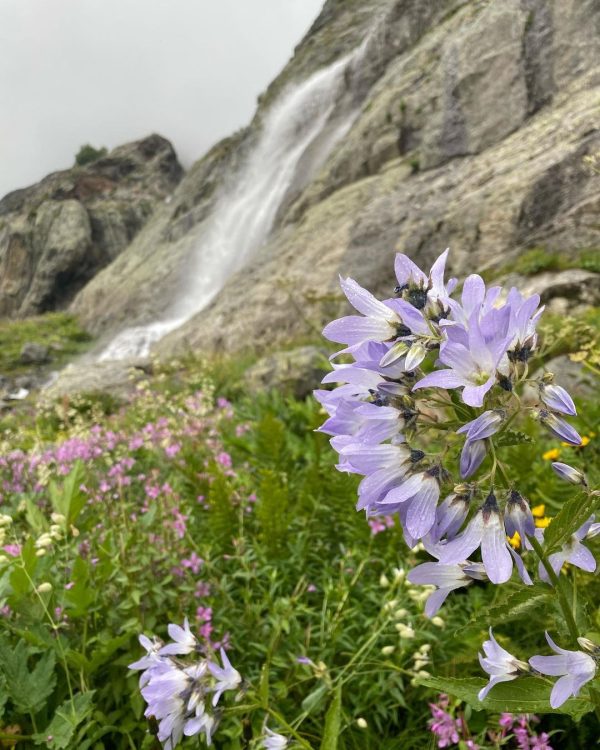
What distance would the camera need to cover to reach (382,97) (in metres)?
16.0

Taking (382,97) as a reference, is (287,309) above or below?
below

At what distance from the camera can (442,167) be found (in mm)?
12633

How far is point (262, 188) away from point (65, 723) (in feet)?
69.9

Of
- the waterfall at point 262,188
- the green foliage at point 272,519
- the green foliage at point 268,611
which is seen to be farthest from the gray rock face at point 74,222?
the green foliage at point 272,519

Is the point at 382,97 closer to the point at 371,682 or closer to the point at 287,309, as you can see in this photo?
the point at 287,309

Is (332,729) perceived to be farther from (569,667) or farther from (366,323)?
(366,323)

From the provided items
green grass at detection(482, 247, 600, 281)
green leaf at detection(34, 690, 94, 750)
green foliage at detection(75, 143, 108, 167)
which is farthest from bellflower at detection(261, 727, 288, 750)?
green foliage at detection(75, 143, 108, 167)

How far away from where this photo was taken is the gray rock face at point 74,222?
41406mm

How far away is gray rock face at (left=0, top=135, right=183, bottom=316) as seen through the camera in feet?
136

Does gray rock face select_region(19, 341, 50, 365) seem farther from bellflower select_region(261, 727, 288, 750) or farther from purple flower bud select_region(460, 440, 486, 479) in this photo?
purple flower bud select_region(460, 440, 486, 479)

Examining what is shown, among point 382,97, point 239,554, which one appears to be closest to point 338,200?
point 382,97

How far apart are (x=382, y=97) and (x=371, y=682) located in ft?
56.1

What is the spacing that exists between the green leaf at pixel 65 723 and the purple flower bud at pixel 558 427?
1.31 meters

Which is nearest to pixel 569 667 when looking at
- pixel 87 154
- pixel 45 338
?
pixel 45 338
